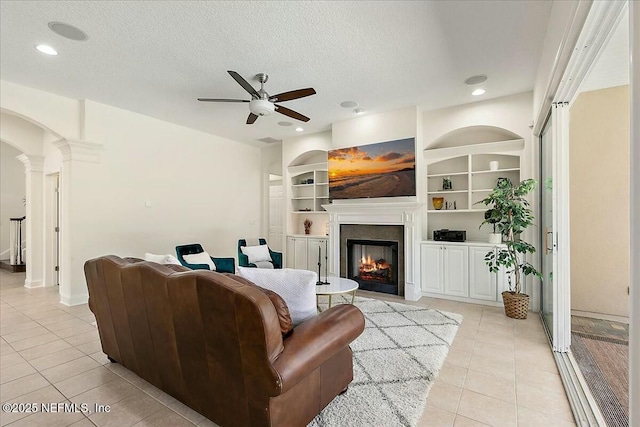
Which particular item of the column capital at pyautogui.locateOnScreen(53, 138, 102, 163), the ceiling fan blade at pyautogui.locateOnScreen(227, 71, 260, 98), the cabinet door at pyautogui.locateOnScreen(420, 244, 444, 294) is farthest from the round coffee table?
the column capital at pyautogui.locateOnScreen(53, 138, 102, 163)

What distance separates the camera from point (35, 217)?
5832 mm

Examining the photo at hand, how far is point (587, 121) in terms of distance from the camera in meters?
3.62

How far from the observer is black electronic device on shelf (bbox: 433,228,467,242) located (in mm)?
4598

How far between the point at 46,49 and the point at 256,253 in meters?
3.59

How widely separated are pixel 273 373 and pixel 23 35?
12.4 feet

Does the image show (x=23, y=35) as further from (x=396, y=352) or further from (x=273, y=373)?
(x=396, y=352)

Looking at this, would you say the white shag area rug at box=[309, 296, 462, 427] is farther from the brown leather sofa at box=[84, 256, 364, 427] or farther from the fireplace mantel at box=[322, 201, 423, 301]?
the fireplace mantel at box=[322, 201, 423, 301]

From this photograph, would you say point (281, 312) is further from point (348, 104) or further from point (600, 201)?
point (600, 201)

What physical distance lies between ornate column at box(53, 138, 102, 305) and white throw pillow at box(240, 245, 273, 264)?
2328mm

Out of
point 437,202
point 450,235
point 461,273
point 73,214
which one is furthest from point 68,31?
point 461,273

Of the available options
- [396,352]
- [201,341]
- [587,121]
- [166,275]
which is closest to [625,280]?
[587,121]

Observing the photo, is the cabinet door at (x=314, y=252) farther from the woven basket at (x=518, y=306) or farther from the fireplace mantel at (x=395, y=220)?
the woven basket at (x=518, y=306)

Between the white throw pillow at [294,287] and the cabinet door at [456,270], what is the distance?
328cm

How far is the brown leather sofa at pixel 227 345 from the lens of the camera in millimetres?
1512
